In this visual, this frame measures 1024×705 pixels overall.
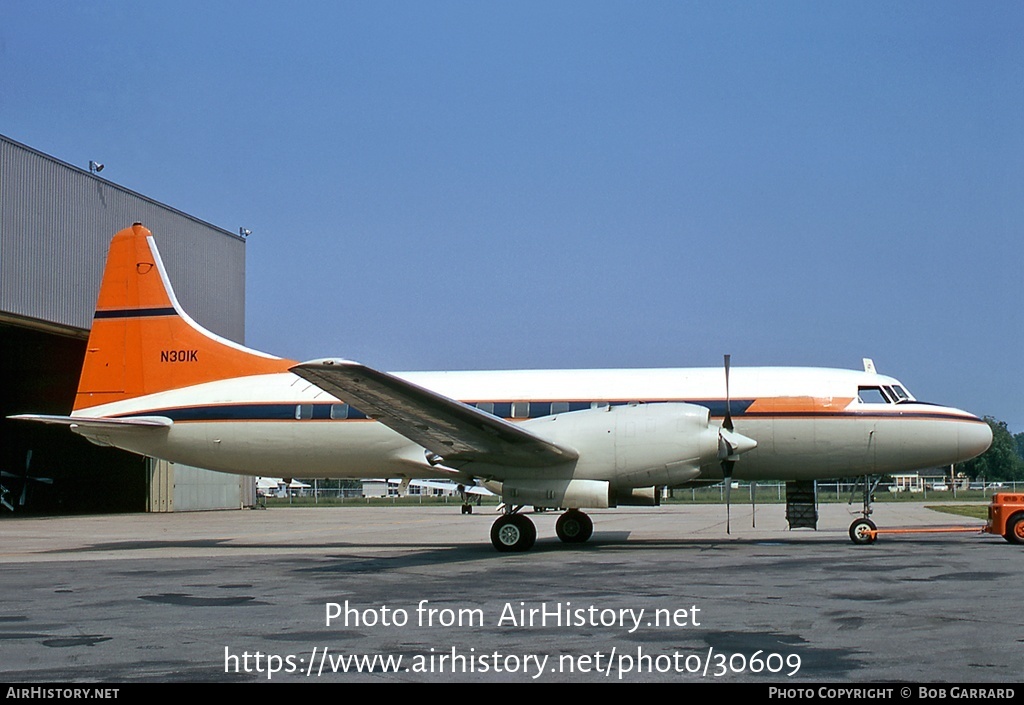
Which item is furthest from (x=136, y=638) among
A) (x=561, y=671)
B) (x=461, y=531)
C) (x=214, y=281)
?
(x=214, y=281)

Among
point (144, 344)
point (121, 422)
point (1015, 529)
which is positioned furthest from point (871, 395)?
point (144, 344)

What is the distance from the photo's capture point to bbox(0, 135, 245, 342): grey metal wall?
3466 centimetres

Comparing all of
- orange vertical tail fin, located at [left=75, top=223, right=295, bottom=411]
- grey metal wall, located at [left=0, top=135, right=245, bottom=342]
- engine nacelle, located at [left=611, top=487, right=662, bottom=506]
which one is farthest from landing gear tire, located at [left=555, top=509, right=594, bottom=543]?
grey metal wall, located at [left=0, top=135, right=245, bottom=342]

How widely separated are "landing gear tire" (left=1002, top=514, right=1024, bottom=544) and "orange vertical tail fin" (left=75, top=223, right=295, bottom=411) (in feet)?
49.9

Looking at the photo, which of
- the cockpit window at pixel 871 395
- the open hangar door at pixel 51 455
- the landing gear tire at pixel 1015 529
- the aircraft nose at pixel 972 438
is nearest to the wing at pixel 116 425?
the cockpit window at pixel 871 395

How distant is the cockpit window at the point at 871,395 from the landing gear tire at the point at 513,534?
7.24 m

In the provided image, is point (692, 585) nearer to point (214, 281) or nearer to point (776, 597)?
point (776, 597)

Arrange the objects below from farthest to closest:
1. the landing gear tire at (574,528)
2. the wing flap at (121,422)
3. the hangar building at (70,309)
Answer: the hangar building at (70,309), the wing flap at (121,422), the landing gear tire at (574,528)

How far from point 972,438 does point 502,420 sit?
983 centimetres

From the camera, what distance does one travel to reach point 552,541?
21578 millimetres

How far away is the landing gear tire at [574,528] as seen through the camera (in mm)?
20703

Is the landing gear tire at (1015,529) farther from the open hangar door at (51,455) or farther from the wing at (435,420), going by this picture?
the open hangar door at (51,455)

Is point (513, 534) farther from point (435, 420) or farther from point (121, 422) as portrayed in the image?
point (121, 422)

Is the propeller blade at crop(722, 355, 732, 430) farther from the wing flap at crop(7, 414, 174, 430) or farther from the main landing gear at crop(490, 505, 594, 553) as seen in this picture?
the wing flap at crop(7, 414, 174, 430)
